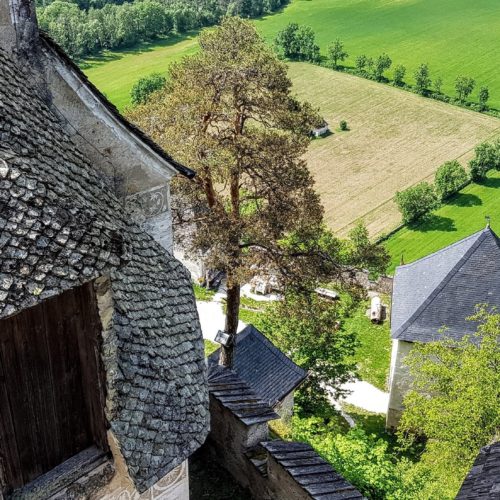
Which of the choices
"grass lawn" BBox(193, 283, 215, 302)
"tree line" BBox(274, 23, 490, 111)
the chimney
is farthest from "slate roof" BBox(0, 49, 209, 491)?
"tree line" BBox(274, 23, 490, 111)

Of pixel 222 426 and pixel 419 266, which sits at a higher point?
pixel 222 426

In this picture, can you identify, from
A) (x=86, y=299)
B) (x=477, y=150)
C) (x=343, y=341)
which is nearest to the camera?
(x=86, y=299)

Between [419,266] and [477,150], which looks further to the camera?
[477,150]

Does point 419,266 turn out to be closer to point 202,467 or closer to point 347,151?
point 202,467

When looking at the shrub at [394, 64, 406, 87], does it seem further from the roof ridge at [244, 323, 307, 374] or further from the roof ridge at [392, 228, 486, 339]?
the roof ridge at [244, 323, 307, 374]

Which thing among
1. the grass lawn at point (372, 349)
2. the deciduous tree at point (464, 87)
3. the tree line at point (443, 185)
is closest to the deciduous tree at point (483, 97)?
the deciduous tree at point (464, 87)

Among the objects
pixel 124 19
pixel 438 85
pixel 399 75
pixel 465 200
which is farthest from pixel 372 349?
pixel 124 19

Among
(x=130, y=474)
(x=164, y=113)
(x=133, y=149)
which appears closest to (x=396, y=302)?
(x=164, y=113)
